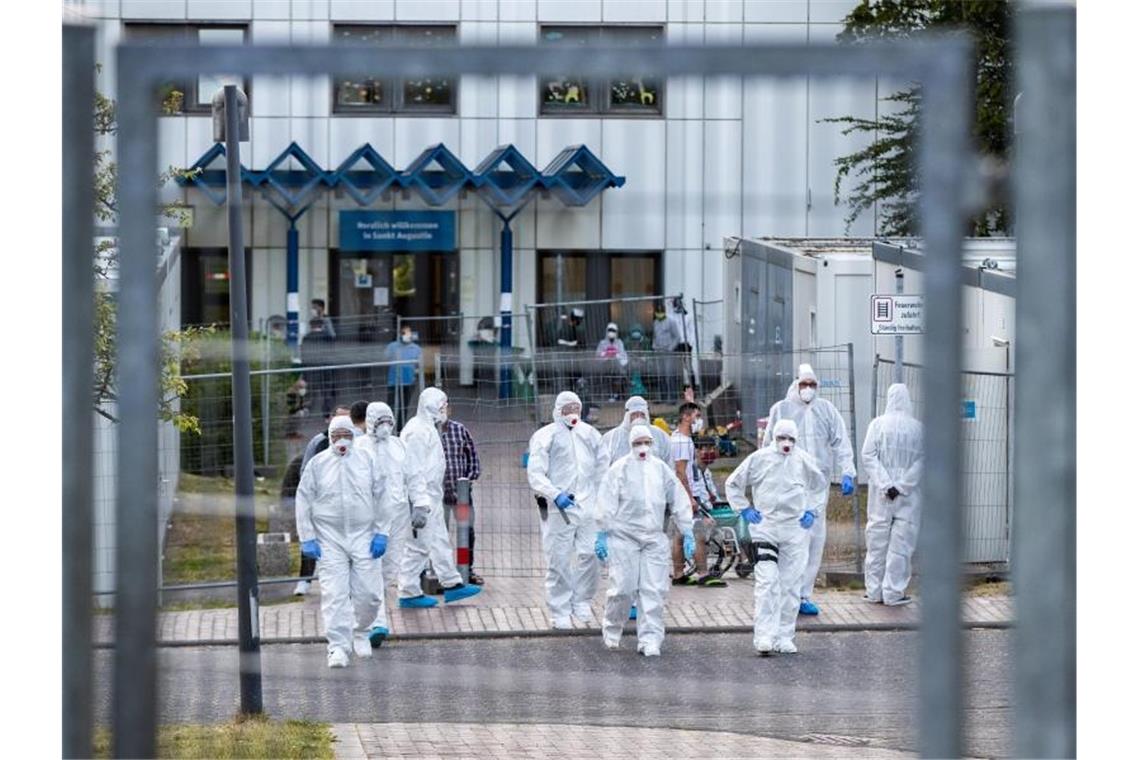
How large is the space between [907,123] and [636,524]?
6003 millimetres

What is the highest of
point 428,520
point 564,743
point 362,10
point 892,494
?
point 362,10

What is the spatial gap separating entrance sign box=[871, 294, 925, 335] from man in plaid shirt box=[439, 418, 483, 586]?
2.47 m

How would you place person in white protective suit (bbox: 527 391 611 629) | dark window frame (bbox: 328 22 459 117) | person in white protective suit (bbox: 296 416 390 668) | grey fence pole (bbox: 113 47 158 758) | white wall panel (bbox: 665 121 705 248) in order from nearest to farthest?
grey fence pole (bbox: 113 47 158 758) → dark window frame (bbox: 328 22 459 117) → white wall panel (bbox: 665 121 705 248) → person in white protective suit (bbox: 296 416 390 668) → person in white protective suit (bbox: 527 391 611 629)

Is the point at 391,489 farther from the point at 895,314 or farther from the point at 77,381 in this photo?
the point at 77,381

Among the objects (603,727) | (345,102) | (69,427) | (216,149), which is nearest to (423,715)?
(603,727)

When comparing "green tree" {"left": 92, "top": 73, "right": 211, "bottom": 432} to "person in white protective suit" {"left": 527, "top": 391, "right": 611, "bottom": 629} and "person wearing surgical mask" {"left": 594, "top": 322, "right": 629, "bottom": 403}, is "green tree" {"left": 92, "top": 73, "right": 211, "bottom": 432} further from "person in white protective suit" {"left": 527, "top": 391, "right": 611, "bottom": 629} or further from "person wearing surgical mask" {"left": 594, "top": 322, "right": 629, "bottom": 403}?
"person wearing surgical mask" {"left": 594, "top": 322, "right": 629, "bottom": 403}

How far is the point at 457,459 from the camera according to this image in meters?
10.8

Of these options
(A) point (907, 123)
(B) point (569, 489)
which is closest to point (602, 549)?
(B) point (569, 489)

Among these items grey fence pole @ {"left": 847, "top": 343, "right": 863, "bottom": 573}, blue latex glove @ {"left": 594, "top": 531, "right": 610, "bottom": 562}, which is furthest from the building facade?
grey fence pole @ {"left": 847, "top": 343, "right": 863, "bottom": 573}

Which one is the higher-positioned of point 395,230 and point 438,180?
point 438,180

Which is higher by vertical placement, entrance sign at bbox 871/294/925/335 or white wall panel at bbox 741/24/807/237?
white wall panel at bbox 741/24/807/237

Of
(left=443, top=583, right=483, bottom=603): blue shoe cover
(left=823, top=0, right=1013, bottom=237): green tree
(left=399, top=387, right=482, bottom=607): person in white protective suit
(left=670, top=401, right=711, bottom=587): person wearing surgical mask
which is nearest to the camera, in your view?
(left=823, top=0, right=1013, bottom=237): green tree

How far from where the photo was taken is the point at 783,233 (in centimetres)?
446

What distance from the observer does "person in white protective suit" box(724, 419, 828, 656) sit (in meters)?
9.80
